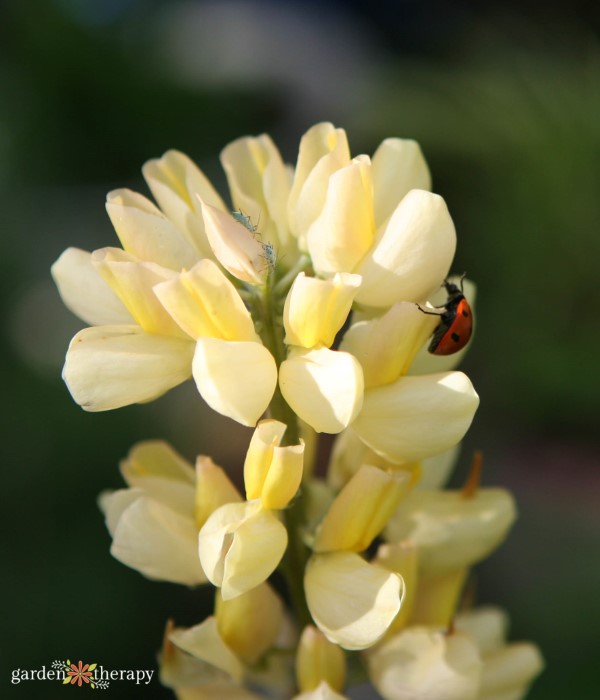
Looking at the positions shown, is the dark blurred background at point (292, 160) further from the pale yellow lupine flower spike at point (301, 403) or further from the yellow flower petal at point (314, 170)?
the yellow flower petal at point (314, 170)

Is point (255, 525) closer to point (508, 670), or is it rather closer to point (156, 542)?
point (156, 542)

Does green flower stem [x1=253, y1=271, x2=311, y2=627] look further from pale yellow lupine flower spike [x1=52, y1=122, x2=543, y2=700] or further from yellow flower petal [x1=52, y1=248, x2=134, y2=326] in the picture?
yellow flower petal [x1=52, y1=248, x2=134, y2=326]

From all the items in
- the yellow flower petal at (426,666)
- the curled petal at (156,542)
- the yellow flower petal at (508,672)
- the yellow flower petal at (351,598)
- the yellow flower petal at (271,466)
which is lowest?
the yellow flower petal at (508,672)

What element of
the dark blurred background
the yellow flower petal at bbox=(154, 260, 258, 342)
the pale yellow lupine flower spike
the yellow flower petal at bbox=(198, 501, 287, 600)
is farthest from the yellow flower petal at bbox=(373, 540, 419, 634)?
the dark blurred background

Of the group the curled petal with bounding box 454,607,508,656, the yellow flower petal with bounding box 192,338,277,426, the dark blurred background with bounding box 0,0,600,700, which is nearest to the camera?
the yellow flower petal with bounding box 192,338,277,426

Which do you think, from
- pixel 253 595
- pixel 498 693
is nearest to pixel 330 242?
pixel 253 595

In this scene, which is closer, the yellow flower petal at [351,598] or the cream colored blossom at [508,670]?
the yellow flower petal at [351,598]

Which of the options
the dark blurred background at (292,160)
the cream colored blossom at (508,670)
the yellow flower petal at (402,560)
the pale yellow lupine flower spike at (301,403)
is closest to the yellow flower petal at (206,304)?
the pale yellow lupine flower spike at (301,403)

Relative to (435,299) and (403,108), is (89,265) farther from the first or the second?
(403,108)
